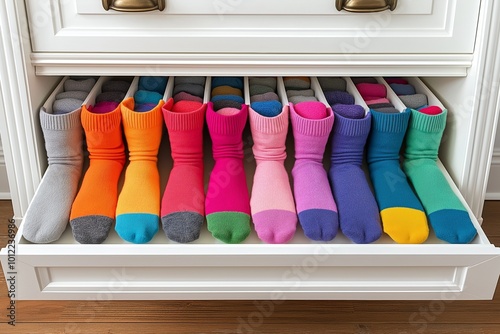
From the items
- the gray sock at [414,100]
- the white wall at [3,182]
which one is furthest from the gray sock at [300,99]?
the white wall at [3,182]

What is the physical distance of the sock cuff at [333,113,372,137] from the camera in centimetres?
93

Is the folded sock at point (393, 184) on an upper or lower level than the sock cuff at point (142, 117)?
lower

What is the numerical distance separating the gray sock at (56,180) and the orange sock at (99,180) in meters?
0.02

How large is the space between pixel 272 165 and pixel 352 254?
21 centimetres

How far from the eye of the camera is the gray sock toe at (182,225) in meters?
0.84

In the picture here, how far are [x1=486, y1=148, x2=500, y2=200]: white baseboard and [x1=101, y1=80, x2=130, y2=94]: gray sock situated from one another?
0.84m

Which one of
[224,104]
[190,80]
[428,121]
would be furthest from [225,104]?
[428,121]

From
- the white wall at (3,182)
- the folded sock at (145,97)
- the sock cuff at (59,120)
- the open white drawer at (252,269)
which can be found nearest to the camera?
the open white drawer at (252,269)

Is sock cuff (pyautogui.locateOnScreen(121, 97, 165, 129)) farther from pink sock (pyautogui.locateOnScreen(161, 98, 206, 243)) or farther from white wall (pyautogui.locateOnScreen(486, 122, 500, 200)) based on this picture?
white wall (pyautogui.locateOnScreen(486, 122, 500, 200))

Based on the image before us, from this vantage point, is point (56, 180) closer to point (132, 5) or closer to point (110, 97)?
point (110, 97)

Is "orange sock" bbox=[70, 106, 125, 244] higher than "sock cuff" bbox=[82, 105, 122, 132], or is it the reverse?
"sock cuff" bbox=[82, 105, 122, 132]

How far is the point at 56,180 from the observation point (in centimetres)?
91

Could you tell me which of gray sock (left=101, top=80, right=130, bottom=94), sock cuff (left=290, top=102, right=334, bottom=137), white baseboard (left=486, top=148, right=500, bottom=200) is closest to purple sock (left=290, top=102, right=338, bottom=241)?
sock cuff (left=290, top=102, right=334, bottom=137)

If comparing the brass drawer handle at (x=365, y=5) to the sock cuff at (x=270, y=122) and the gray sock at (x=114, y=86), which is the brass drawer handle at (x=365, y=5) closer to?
the sock cuff at (x=270, y=122)
